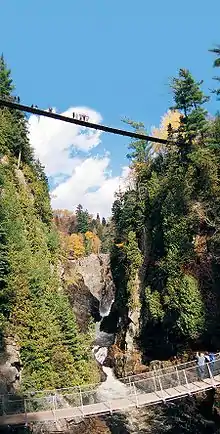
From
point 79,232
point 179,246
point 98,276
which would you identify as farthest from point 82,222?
point 179,246

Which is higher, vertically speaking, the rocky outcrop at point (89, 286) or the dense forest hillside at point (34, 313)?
the rocky outcrop at point (89, 286)

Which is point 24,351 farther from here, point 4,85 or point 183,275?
point 4,85

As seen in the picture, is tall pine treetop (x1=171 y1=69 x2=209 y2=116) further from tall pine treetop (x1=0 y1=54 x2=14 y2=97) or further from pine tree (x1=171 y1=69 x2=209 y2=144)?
tall pine treetop (x1=0 y1=54 x2=14 y2=97)

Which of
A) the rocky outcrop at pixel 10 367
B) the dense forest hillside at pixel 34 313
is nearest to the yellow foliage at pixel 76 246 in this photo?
the dense forest hillside at pixel 34 313

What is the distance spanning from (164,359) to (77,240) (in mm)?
51986

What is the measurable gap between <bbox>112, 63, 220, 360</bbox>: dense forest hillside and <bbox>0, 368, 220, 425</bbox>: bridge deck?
647cm

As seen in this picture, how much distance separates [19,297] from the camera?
62.6 ft

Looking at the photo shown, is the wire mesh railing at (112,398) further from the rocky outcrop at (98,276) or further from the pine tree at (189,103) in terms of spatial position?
the rocky outcrop at (98,276)

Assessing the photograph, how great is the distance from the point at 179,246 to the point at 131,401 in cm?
1114

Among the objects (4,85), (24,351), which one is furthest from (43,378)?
(4,85)

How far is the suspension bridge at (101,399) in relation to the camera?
1380cm

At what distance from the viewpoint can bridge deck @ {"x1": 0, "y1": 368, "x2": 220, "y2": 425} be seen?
14.1m

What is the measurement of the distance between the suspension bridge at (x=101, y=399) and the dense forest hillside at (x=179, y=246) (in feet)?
20.9

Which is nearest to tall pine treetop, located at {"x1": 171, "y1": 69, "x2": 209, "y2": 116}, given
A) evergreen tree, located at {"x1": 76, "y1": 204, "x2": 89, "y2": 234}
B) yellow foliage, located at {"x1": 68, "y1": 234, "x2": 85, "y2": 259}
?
yellow foliage, located at {"x1": 68, "y1": 234, "x2": 85, "y2": 259}
